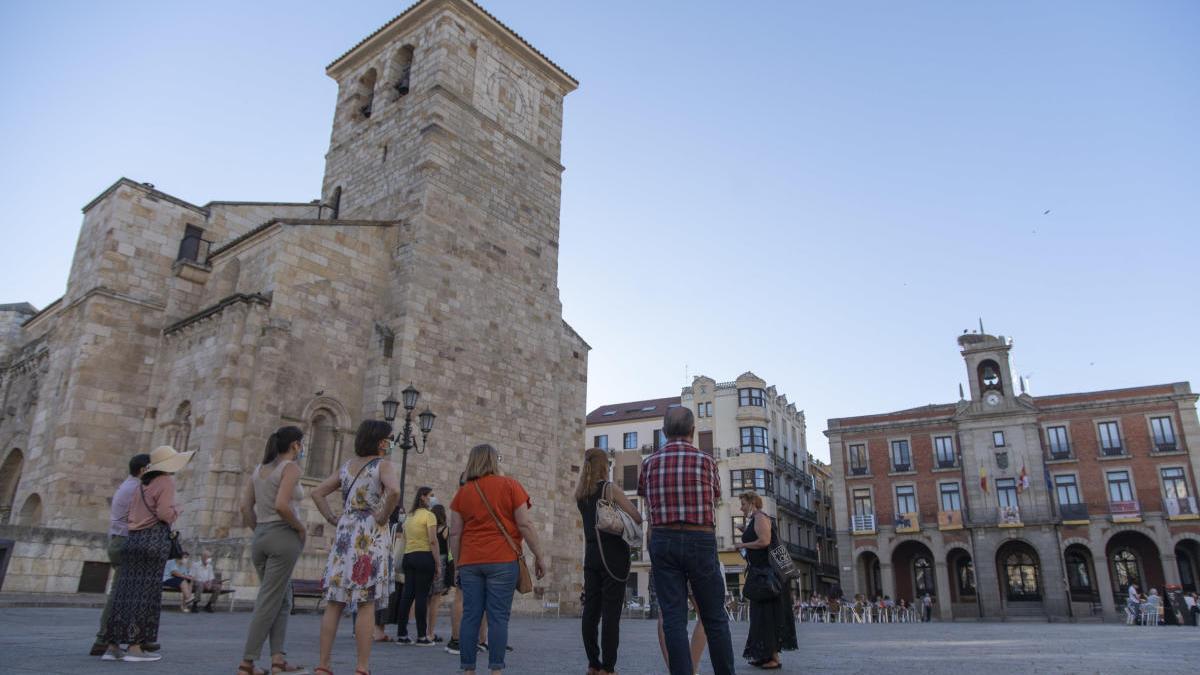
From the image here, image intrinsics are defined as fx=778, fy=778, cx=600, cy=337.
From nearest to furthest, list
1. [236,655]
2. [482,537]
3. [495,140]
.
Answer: [482,537]
[236,655]
[495,140]

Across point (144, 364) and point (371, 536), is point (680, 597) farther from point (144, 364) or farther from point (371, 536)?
point (144, 364)

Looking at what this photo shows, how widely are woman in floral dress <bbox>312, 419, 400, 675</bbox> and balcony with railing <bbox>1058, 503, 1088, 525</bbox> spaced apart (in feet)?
126

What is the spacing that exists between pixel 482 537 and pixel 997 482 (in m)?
38.7

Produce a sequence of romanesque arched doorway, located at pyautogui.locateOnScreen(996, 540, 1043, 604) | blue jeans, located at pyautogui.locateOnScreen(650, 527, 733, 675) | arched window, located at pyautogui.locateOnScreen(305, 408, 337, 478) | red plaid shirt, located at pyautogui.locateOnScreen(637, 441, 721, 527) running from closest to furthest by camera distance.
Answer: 1. blue jeans, located at pyautogui.locateOnScreen(650, 527, 733, 675)
2. red plaid shirt, located at pyautogui.locateOnScreen(637, 441, 721, 527)
3. arched window, located at pyautogui.locateOnScreen(305, 408, 337, 478)
4. romanesque arched doorway, located at pyautogui.locateOnScreen(996, 540, 1043, 604)

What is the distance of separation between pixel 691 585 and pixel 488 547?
1.31 meters

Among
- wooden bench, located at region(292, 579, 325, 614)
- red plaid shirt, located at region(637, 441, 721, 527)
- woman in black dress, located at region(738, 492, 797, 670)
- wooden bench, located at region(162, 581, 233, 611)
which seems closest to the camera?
red plaid shirt, located at region(637, 441, 721, 527)

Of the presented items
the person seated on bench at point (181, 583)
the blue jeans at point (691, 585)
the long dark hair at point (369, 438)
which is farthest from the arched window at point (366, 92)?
the blue jeans at point (691, 585)

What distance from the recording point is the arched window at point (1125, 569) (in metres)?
35.1

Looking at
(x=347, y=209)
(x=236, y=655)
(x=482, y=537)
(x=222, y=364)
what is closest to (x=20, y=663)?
(x=236, y=655)

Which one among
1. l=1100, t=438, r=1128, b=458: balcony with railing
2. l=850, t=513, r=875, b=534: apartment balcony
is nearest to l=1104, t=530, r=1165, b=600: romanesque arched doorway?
l=1100, t=438, r=1128, b=458: balcony with railing

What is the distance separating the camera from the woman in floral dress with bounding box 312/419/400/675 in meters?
4.93

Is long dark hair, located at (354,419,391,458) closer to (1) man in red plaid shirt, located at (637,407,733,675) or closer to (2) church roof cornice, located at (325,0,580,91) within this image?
(1) man in red plaid shirt, located at (637,407,733,675)

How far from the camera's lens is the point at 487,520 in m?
5.00

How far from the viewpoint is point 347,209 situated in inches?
835
